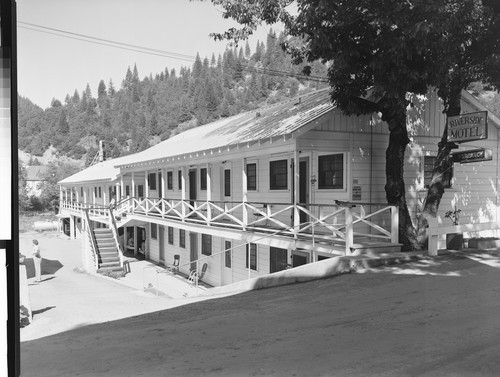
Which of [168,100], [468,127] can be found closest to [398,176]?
[468,127]

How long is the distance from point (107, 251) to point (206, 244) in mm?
5764

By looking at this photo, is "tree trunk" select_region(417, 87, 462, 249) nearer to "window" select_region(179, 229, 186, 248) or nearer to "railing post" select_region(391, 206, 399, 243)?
"railing post" select_region(391, 206, 399, 243)

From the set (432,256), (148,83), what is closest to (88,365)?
(432,256)

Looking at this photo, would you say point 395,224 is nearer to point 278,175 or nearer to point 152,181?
point 278,175

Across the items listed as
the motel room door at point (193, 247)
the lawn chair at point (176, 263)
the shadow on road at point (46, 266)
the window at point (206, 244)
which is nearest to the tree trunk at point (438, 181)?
the window at point (206, 244)

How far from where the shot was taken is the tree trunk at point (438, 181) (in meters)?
10.1

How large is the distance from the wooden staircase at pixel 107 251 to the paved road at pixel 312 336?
42.3 feet

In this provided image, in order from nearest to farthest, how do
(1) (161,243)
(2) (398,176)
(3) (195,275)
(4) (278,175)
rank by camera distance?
(2) (398,176) < (4) (278,175) < (3) (195,275) < (1) (161,243)

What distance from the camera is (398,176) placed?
9891 millimetres

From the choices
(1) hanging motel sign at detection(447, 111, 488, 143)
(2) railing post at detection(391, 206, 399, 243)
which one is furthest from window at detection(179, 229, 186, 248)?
(1) hanging motel sign at detection(447, 111, 488, 143)

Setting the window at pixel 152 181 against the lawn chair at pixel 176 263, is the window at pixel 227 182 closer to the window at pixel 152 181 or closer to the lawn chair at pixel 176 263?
the lawn chair at pixel 176 263

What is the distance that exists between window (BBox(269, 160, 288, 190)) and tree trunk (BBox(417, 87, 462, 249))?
396 centimetres

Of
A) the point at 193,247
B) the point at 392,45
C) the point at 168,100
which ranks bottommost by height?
the point at 193,247

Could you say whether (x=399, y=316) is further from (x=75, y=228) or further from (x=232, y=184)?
(x=75, y=228)
